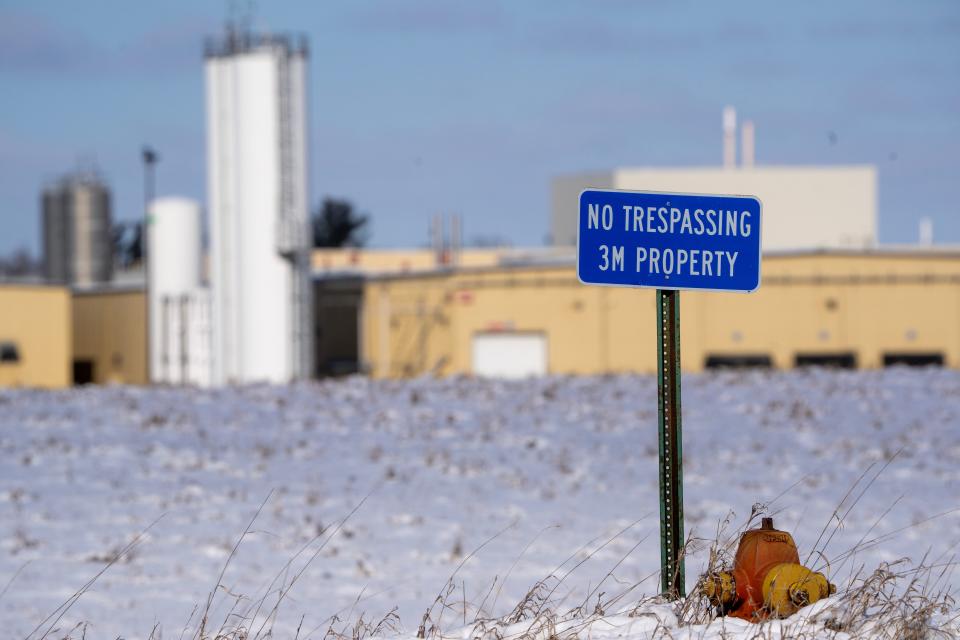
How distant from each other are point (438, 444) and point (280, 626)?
7.90 metres

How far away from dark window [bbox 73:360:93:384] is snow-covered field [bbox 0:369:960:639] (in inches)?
1225

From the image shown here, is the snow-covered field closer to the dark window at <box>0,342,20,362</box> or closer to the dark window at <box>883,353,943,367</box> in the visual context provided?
the dark window at <box>883,353,943,367</box>

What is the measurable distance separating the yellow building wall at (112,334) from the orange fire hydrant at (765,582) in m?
44.8

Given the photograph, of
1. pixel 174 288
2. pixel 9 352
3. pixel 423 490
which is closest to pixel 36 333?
pixel 9 352

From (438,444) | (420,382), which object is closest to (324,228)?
(420,382)

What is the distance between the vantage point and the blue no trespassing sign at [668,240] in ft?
18.4

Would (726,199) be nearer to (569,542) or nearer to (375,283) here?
(569,542)

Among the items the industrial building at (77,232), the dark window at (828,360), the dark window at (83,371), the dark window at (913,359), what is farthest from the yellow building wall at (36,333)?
the dark window at (913,359)

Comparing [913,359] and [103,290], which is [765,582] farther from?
[103,290]

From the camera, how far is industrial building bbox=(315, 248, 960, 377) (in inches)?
1620

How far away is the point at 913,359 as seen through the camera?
4166 cm

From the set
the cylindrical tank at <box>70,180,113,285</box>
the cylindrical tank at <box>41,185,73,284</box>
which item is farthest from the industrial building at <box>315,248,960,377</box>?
the cylindrical tank at <box>41,185,73,284</box>

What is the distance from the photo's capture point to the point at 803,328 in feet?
135

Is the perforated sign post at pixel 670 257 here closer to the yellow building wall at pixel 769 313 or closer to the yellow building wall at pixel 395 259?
the yellow building wall at pixel 769 313
